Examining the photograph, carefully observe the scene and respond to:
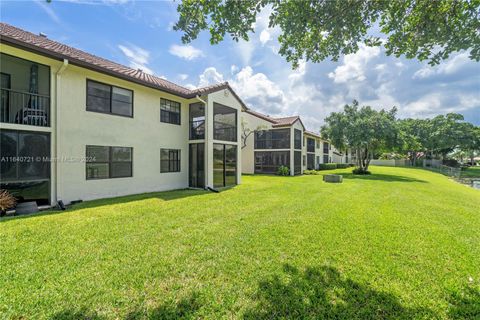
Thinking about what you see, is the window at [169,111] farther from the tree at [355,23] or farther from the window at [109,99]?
the tree at [355,23]

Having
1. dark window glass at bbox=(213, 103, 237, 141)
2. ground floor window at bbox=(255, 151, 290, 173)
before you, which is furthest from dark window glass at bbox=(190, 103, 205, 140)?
ground floor window at bbox=(255, 151, 290, 173)

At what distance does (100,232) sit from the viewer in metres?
5.57

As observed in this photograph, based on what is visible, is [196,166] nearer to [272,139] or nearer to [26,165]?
[26,165]

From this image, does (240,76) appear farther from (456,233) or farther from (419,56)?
(456,233)

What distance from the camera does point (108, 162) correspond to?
10.0 m

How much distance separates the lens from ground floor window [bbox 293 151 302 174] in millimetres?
24469

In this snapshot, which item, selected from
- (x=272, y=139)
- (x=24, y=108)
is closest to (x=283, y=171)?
(x=272, y=139)

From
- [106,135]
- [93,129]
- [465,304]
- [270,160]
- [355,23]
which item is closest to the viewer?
[465,304]

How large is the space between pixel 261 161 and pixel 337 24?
21.7 metres

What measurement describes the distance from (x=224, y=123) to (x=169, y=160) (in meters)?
4.40

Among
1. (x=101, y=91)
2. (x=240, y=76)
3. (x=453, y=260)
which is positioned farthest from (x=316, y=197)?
(x=240, y=76)

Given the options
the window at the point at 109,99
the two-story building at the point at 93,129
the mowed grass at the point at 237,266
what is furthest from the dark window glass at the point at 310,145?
the window at the point at 109,99

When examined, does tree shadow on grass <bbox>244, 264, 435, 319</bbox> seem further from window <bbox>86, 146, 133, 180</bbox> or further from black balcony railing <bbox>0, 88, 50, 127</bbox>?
black balcony railing <bbox>0, 88, 50, 127</bbox>

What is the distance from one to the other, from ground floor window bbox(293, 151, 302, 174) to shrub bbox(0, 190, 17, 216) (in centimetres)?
2206
